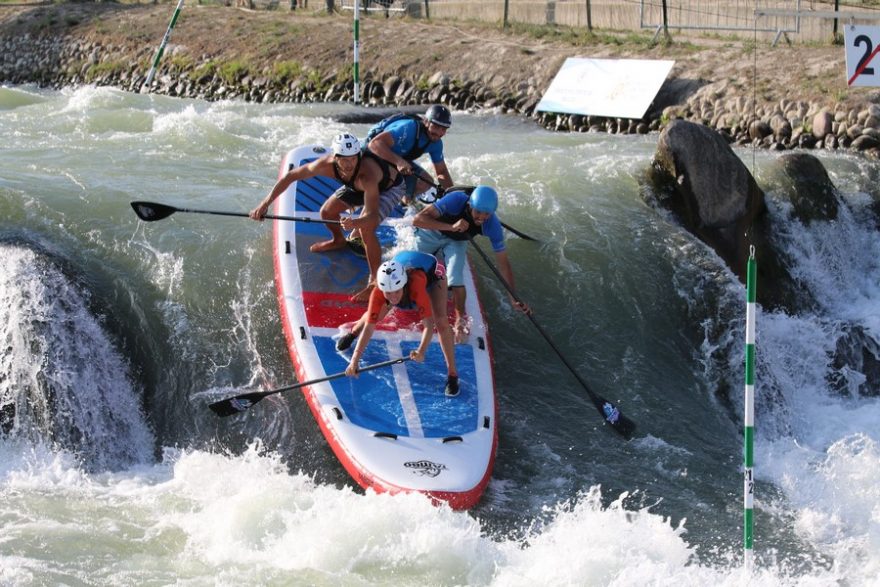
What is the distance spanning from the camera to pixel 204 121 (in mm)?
13680

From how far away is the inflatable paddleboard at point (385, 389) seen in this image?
717 centimetres

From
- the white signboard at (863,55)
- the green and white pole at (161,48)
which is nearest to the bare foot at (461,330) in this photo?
the white signboard at (863,55)

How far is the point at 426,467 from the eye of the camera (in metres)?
7.16

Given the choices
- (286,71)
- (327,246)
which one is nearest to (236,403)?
(327,246)

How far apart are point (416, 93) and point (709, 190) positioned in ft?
26.6

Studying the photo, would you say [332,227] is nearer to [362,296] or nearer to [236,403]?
[362,296]

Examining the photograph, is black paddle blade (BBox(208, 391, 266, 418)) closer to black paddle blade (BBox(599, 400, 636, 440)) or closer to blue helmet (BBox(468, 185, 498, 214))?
blue helmet (BBox(468, 185, 498, 214))

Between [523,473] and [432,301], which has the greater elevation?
[432,301]

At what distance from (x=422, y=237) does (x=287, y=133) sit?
611 centimetres

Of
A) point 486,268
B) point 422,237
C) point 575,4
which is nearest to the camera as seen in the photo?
point 422,237

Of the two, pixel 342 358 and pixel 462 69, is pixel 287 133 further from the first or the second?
pixel 342 358

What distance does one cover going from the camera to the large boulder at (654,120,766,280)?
11102 millimetres

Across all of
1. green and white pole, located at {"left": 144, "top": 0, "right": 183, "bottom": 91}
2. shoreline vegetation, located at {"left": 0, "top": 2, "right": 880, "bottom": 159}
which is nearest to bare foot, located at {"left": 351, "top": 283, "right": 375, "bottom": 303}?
shoreline vegetation, located at {"left": 0, "top": 2, "right": 880, "bottom": 159}

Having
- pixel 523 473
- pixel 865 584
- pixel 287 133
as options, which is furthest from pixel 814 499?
pixel 287 133
